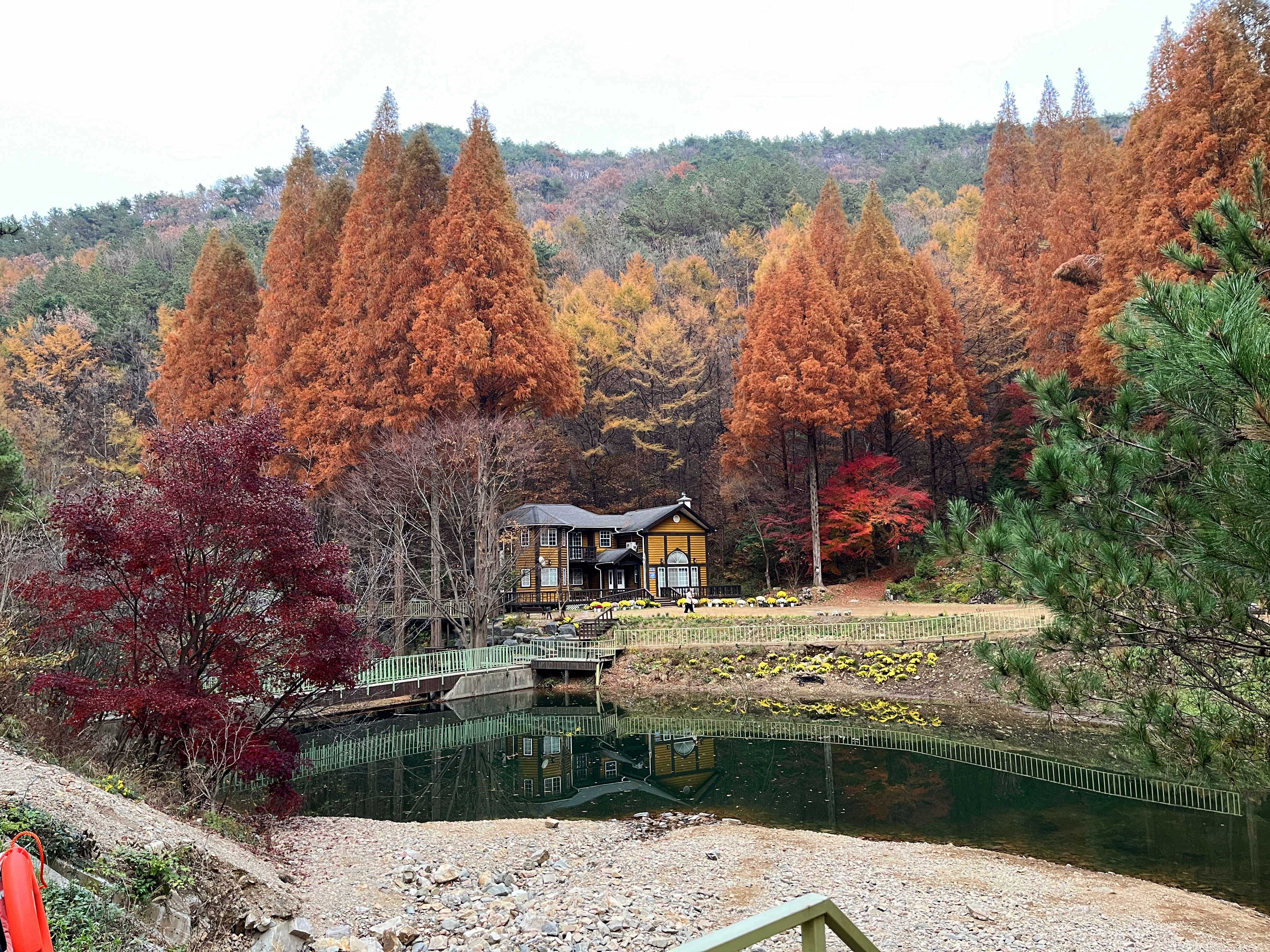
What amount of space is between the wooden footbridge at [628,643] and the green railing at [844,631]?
2 centimetres

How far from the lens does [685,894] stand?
27.2 ft

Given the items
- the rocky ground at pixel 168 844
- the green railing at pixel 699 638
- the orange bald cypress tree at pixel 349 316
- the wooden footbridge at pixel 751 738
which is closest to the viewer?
the rocky ground at pixel 168 844

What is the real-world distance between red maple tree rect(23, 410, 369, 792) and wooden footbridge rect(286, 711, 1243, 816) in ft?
6.41

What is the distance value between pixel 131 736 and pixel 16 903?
7815 millimetres

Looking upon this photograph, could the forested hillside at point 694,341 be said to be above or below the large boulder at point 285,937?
above

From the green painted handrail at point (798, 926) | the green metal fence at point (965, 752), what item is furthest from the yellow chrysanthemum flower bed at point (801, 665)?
the green painted handrail at point (798, 926)

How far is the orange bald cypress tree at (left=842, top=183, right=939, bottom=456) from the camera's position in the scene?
98.4 ft

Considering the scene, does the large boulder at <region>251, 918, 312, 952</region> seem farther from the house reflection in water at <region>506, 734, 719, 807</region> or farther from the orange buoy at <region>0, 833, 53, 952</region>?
the house reflection in water at <region>506, 734, 719, 807</region>

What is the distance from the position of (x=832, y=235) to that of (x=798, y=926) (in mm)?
34201

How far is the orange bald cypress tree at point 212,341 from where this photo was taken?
26656mm

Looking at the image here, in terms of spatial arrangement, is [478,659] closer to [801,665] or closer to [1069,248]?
[801,665]

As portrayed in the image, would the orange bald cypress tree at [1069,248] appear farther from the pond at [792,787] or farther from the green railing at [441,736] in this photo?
the green railing at [441,736]

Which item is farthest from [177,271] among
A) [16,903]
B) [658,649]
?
[16,903]

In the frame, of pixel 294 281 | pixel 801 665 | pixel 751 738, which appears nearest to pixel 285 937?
pixel 751 738
